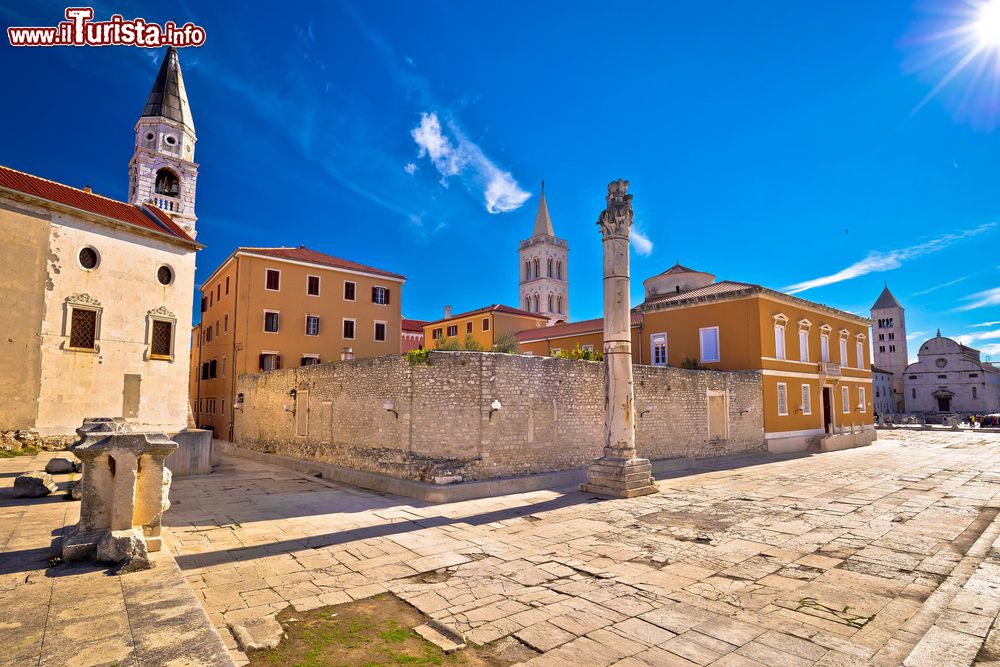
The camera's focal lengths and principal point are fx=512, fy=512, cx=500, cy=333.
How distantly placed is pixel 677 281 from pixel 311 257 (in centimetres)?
2172

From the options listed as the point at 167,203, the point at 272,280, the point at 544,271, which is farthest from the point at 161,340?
the point at 544,271

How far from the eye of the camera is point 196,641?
362 cm

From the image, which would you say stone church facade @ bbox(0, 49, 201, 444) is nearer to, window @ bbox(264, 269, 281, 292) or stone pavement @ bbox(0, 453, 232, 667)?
window @ bbox(264, 269, 281, 292)

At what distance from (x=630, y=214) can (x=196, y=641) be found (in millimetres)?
12683

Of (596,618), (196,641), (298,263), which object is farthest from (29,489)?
(298,263)

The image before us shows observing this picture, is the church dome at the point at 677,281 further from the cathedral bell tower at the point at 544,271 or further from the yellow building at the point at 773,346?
the cathedral bell tower at the point at 544,271

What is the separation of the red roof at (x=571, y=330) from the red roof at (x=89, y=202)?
70.1ft

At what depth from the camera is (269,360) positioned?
27.4 meters

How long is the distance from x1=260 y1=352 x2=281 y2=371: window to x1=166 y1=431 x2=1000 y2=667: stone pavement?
1594cm

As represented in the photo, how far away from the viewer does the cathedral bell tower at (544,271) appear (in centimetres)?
6931

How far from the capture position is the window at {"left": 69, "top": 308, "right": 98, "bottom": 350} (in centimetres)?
1881

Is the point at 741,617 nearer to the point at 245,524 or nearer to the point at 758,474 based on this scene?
the point at 245,524

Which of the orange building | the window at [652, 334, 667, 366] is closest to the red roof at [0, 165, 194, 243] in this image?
the orange building

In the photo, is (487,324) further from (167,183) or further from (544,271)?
(544,271)
